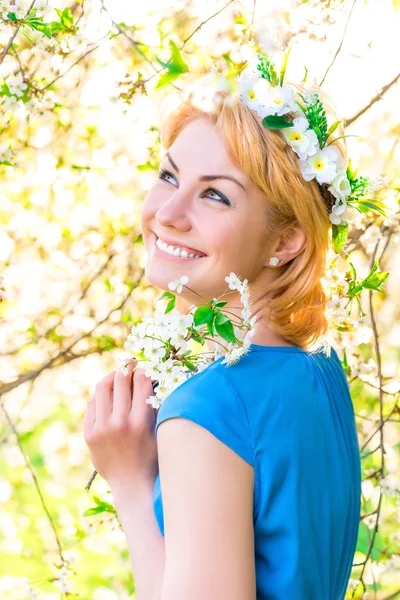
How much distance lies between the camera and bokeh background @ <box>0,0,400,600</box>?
1902mm

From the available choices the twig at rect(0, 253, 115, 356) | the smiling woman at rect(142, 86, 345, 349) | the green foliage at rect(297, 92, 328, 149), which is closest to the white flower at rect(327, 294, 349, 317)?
the smiling woman at rect(142, 86, 345, 349)

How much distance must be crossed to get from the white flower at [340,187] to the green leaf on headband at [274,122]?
→ 0.48 ft

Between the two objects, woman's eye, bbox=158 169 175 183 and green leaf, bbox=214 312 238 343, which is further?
woman's eye, bbox=158 169 175 183

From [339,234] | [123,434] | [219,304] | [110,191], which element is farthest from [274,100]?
[110,191]

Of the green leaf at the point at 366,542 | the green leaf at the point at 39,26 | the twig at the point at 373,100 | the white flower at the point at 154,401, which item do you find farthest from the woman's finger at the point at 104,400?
the green leaf at the point at 366,542

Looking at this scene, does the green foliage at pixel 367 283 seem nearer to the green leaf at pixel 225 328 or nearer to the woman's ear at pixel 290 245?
the woman's ear at pixel 290 245

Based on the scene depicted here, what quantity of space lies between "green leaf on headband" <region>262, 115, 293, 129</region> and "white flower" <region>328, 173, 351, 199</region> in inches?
5.7

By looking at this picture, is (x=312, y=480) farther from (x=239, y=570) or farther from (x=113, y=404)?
(x=113, y=404)

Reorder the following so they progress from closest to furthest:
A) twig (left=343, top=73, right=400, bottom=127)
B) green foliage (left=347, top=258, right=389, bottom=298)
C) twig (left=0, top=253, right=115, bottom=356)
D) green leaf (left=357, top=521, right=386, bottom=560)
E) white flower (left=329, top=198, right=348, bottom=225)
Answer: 1. white flower (left=329, top=198, right=348, bottom=225)
2. green foliage (left=347, top=258, right=389, bottom=298)
3. twig (left=343, top=73, right=400, bottom=127)
4. twig (left=0, top=253, right=115, bottom=356)
5. green leaf (left=357, top=521, right=386, bottom=560)

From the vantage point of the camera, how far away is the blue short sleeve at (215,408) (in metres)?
1.06

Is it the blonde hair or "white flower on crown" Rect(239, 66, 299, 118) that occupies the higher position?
"white flower on crown" Rect(239, 66, 299, 118)

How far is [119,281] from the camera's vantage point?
253cm

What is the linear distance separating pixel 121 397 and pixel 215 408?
283 millimetres

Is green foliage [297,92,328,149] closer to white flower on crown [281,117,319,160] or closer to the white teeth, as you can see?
white flower on crown [281,117,319,160]
